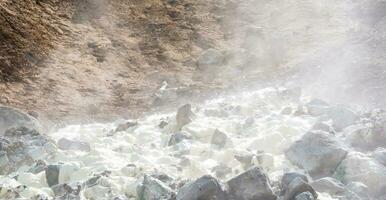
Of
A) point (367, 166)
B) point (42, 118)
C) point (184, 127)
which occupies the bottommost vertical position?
point (367, 166)

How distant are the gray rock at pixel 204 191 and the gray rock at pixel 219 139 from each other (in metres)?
3.22

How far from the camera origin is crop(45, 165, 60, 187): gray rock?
10.7 meters

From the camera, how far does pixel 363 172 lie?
10.3m

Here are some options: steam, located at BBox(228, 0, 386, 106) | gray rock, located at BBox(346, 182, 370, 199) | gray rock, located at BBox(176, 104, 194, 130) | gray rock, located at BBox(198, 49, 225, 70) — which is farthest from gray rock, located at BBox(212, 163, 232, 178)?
gray rock, located at BBox(198, 49, 225, 70)

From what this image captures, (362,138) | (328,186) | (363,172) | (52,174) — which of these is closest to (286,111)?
(362,138)

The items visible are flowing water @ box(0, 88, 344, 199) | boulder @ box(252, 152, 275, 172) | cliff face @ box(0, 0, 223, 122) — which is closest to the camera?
flowing water @ box(0, 88, 344, 199)

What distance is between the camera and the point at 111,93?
17547 mm

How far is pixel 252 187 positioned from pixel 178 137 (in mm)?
3881

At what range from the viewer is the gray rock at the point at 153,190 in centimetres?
980

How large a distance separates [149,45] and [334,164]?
1127 centimetres

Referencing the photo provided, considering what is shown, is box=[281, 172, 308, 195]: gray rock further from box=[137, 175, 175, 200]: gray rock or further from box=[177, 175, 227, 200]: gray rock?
box=[137, 175, 175, 200]: gray rock

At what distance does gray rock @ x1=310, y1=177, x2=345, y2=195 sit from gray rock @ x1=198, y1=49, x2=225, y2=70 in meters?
10.1

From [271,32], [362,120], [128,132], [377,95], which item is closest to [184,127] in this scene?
[128,132]

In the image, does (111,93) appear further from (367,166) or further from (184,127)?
(367,166)
